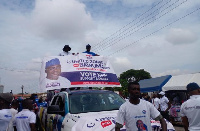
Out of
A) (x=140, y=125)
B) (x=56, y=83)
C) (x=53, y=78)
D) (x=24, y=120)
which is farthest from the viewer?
(x=53, y=78)

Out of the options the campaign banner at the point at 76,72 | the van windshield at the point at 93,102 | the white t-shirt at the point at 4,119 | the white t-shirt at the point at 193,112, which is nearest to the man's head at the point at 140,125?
the white t-shirt at the point at 193,112

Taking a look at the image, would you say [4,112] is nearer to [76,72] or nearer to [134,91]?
[134,91]

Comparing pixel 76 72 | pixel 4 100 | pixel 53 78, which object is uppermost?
pixel 76 72

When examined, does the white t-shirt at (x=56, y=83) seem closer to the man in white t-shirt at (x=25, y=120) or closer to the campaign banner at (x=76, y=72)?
the campaign banner at (x=76, y=72)

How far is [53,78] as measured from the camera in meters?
6.02

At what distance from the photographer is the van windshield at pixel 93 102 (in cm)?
465

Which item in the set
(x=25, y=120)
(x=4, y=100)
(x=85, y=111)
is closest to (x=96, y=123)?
(x=85, y=111)

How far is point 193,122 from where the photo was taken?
13.1 feet

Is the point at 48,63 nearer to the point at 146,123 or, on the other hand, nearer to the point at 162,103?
the point at 146,123

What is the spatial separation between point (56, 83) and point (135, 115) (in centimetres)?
338

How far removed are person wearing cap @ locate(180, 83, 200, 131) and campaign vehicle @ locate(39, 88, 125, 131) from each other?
1383 mm

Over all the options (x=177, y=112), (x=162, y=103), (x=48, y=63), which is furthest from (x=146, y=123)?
(x=177, y=112)

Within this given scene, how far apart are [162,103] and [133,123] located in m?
9.68

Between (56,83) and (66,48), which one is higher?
(66,48)
